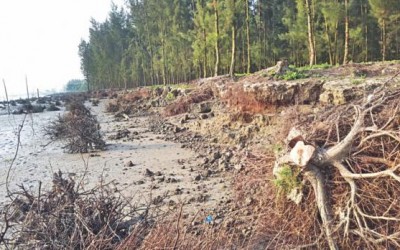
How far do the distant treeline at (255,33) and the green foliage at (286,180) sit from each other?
1442 centimetres

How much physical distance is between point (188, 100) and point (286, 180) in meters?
12.9

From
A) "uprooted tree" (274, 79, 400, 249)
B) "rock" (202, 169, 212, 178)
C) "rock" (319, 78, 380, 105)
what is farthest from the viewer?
"rock" (319, 78, 380, 105)

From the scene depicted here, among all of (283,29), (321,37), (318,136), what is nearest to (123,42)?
(283,29)

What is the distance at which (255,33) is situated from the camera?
35.8 meters

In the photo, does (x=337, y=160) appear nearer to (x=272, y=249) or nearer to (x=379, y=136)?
(x=379, y=136)

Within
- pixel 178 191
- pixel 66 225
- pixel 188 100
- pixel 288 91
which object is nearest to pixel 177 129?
pixel 188 100

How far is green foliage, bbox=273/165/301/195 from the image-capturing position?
4.45 m

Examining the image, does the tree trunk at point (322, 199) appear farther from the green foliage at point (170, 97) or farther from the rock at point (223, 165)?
the green foliage at point (170, 97)

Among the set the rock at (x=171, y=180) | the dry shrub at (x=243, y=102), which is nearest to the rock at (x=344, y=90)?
the dry shrub at (x=243, y=102)

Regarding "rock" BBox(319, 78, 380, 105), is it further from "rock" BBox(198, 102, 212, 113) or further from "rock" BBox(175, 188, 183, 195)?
"rock" BBox(198, 102, 212, 113)

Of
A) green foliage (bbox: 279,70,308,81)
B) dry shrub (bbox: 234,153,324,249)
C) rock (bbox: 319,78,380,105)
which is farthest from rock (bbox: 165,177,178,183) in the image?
green foliage (bbox: 279,70,308,81)

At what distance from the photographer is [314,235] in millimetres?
4180

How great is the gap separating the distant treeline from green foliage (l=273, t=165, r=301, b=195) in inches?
568

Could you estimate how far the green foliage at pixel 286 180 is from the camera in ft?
14.6
